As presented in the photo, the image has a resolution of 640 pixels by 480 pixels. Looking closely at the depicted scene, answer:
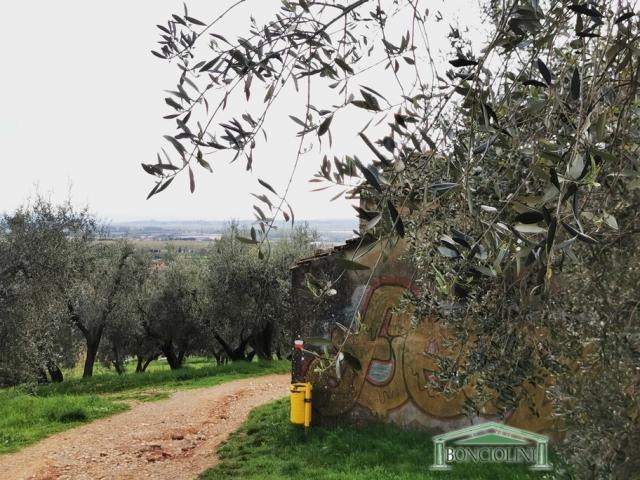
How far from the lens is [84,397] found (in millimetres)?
13711

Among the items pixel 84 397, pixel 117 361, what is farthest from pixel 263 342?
pixel 84 397

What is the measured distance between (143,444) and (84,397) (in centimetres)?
462

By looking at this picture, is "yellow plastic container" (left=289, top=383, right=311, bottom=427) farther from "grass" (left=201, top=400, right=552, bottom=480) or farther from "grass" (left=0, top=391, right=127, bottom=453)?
"grass" (left=0, top=391, right=127, bottom=453)

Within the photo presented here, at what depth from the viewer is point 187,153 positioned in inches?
66.8

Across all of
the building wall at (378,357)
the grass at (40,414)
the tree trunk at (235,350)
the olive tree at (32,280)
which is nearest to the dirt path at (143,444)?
the grass at (40,414)

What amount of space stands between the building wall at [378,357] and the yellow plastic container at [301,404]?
0.25 m

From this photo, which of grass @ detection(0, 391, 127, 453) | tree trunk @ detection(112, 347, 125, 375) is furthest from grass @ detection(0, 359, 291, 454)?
tree trunk @ detection(112, 347, 125, 375)

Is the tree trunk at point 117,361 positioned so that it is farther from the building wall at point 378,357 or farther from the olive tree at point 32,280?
the building wall at point 378,357

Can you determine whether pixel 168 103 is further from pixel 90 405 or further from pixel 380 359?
pixel 90 405

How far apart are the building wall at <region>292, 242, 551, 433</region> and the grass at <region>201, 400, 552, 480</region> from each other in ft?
1.08

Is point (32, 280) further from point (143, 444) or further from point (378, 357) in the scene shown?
point (378, 357)

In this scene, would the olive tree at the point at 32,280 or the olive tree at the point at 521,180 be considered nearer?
the olive tree at the point at 521,180

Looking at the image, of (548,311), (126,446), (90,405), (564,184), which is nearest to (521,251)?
(564,184)

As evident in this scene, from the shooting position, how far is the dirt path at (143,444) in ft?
28.3
